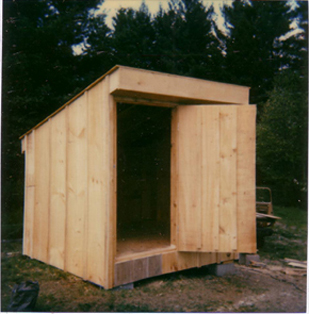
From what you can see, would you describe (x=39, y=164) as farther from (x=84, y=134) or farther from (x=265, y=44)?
(x=265, y=44)

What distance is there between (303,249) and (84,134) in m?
5.91

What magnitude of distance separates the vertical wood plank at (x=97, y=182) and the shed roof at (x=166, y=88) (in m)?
0.25

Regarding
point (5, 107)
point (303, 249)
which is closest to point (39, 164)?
point (5, 107)

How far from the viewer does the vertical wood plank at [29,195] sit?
18.9ft

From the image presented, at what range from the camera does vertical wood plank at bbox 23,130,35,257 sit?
18.9 ft

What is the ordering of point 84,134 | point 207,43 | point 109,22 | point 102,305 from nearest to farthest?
point 102,305
point 84,134
point 109,22
point 207,43

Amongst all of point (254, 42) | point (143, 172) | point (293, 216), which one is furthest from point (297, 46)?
point (143, 172)

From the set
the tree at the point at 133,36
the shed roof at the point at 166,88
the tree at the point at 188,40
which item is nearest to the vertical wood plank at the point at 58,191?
the shed roof at the point at 166,88

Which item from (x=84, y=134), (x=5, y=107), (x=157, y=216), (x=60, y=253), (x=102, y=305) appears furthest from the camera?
(x=5, y=107)

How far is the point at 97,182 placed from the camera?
4172mm

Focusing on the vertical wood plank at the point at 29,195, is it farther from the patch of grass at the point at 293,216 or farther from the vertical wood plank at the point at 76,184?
the patch of grass at the point at 293,216

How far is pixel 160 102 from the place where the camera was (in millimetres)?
4523

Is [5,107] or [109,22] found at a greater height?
[109,22]

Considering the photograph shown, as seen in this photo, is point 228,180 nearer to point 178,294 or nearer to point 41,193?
point 178,294
